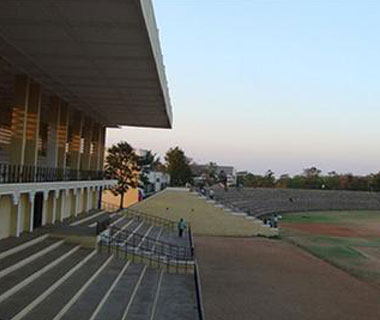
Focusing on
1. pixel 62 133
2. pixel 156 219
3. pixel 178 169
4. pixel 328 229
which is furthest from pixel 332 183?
pixel 62 133

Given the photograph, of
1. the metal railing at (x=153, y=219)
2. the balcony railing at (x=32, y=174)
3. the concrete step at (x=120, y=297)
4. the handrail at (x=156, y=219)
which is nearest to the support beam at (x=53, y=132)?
the balcony railing at (x=32, y=174)

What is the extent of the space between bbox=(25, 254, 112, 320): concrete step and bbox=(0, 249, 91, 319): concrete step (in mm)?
165

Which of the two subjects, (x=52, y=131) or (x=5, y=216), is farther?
(x=52, y=131)

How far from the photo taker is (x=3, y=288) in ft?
37.9

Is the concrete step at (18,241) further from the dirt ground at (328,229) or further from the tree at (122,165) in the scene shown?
the dirt ground at (328,229)

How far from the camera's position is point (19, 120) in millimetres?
18031

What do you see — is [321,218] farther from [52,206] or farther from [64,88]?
[64,88]

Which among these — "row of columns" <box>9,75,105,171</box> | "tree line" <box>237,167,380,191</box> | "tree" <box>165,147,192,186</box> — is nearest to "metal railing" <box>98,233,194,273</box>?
"row of columns" <box>9,75,105,171</box>

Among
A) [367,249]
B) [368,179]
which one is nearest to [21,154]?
[367,249]

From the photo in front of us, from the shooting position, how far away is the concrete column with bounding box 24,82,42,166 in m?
19.5

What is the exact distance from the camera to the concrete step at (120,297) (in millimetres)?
11867

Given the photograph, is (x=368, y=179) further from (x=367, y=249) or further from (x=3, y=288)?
(x=3, y=288)

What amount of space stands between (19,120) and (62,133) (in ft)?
22.8

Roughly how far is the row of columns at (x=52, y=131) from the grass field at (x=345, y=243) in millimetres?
13688
